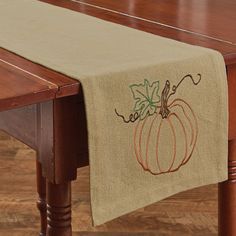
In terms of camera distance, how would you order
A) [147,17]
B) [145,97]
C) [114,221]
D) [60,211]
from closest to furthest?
[145,97] → [60,211] → [147,17] → [114,221]

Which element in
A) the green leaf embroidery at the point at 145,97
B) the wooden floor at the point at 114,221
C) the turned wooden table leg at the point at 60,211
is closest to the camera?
the green leaf embroidery at the point at 145,97

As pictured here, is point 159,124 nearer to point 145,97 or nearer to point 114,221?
point 145,97

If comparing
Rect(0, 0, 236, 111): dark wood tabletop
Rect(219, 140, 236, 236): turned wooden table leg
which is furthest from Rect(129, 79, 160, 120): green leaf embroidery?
Rect(219, 140, 236, 236): turned wooden table leg

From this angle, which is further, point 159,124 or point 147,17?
point 147,17

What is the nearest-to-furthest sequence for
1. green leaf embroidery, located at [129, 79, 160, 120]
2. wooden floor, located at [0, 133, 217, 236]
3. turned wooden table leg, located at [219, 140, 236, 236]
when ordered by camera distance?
green leaf embroidery, located at [129, 79, 160, 120] < turned wooden table leg, located at [219, 140, 236, 236] < wooden floor, located at [0, 133, 217, 236]

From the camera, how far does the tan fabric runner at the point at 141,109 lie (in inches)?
44.9

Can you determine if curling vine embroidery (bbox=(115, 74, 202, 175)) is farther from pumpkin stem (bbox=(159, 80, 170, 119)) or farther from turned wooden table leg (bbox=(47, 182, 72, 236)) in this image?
turned wooden table leg (bbox=(47, 182, 72, 236))

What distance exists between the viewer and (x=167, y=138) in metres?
1.23

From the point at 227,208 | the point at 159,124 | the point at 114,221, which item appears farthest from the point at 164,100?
the point at 114,221

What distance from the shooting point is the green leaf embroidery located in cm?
116

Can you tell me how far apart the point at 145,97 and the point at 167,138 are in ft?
0.34

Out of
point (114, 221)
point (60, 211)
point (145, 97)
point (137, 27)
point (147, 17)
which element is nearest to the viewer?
point (145, 97)

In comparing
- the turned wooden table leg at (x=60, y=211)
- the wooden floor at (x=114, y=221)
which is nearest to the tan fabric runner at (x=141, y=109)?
the turned wooden table leg at (x=60, y=211)

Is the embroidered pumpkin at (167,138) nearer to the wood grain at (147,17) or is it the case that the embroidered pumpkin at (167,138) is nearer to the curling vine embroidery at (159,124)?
the curling vine embroidery at (159,124)
